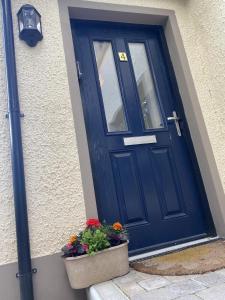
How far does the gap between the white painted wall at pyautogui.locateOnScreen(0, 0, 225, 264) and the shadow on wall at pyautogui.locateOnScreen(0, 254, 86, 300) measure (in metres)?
0.05

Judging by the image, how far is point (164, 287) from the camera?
138cm

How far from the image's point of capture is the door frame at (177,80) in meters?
1.95

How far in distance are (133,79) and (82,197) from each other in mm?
1290

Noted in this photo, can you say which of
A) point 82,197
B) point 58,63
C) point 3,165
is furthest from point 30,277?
point 58,63

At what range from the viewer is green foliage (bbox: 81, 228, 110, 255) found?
154cm

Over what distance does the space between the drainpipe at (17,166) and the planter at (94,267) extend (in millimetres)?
251

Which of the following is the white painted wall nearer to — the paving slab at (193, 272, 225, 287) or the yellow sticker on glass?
the yellow sticker on glass

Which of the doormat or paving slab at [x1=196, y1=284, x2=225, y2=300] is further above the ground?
the doormat

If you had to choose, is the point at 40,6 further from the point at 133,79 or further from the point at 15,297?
the point at 15,297

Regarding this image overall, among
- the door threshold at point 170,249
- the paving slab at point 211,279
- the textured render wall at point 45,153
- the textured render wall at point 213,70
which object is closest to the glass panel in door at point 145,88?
the textured render wall at point 213,70

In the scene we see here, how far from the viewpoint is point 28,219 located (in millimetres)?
1655

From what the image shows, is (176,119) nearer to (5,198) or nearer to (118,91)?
(118,91)

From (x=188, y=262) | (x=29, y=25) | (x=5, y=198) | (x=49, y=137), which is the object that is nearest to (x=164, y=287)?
(x=188, y=262)

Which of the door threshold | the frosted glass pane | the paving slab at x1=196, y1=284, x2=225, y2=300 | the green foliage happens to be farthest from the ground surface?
the frosted glass pane
